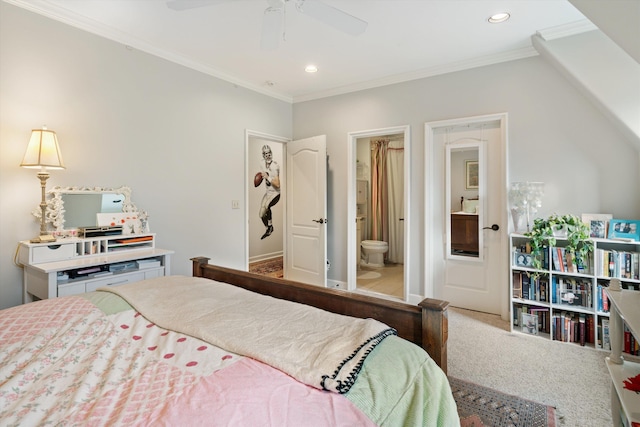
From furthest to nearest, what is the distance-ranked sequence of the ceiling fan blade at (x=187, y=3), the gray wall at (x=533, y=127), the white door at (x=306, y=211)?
the white door at (x=306, y=211) < the gray wall at (x=533, y=127) < the ceiling fan blade at (x=187, y=3)

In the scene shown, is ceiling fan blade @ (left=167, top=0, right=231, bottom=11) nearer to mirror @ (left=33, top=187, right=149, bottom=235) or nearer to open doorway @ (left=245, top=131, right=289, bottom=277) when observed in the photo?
mirror @ (left=33, top=187, right=149, bottom=235)

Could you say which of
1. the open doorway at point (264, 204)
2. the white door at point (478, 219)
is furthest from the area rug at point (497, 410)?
the open doorway at point (264, 204)

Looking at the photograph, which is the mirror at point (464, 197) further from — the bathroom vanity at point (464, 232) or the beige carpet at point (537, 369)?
the beige carpet at point (537, 369)

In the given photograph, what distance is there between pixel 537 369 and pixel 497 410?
2.25 ft

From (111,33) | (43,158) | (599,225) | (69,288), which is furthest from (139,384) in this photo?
(599,225)

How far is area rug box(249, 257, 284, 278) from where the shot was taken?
5.29 metres

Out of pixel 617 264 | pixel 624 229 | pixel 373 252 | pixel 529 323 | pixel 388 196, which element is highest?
pixel 388 196

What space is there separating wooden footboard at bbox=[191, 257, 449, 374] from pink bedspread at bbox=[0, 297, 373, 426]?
598 millimetres

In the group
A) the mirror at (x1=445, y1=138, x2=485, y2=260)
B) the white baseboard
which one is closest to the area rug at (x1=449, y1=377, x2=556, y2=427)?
the mirror at (x1=445, y1=138, x2=485, y2=260)

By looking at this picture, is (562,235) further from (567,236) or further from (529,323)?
(529,323)

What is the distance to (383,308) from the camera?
1525mm

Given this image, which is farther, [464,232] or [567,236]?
[464,232]

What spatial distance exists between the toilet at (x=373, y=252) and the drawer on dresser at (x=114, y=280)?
12.5ft

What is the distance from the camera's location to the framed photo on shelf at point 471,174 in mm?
3484
